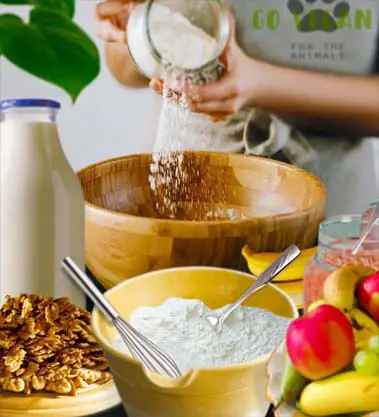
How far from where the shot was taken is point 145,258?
64 cm

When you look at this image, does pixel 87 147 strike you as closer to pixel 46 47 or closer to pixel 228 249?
pixel 46 47

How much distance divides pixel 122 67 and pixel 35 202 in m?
0.19

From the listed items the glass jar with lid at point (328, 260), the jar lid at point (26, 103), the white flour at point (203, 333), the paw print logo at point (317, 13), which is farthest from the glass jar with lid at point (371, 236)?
the jar lid at point (26, 103)

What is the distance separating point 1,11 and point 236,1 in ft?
0.82

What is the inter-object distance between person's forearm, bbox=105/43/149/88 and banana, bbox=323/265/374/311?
1.05 feet

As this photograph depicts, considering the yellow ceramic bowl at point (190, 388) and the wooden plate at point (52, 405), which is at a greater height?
the yellow ceramic bowl at point (190, 388)

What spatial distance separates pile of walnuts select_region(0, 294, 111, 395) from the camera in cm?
57

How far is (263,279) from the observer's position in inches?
23.5

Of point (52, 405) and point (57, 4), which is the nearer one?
point (52, 405)

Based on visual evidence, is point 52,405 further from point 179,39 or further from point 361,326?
point 179,39

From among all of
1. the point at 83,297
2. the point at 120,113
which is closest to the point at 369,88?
the point at 120,113

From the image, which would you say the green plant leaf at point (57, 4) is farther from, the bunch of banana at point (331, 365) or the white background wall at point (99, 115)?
the bunch of banana at point (331, 365)

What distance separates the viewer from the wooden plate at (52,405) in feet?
1.81

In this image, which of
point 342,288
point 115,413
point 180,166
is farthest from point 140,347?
point 180,166
